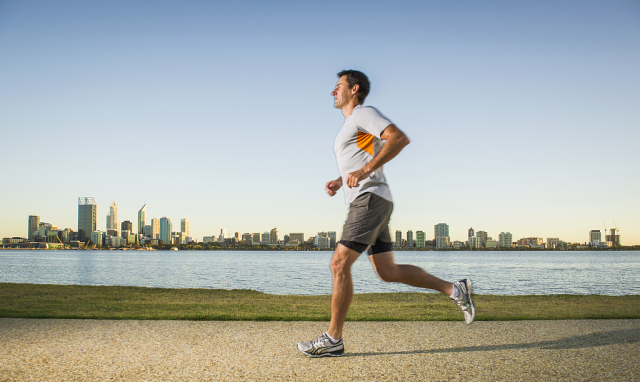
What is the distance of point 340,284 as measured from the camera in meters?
3.21

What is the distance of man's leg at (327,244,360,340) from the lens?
3.18 m

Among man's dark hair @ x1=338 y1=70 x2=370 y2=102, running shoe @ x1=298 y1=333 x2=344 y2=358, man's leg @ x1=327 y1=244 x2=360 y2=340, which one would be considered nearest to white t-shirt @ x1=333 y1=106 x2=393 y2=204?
man's dark hair @ x1=338 y1=70 x2=370 y2=102

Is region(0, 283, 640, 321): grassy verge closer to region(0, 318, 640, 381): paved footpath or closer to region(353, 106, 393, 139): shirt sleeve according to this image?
region(0, 318, 640, 381): paved footpath

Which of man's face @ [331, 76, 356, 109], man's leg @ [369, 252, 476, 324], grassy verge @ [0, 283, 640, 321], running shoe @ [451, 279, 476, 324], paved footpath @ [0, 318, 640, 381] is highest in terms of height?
man's face @ [331, 76, 356, 109]

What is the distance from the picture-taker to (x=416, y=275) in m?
3.40

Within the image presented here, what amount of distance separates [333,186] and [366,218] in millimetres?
573

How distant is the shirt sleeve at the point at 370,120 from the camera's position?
314 cm

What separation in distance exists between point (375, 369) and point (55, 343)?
2554 millimetres

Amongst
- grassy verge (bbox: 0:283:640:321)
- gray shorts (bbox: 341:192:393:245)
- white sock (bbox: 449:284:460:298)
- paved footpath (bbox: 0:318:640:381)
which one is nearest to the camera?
paved footpath (bbox: 0:318:640:381)

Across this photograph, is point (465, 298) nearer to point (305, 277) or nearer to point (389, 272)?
point (389, 272)

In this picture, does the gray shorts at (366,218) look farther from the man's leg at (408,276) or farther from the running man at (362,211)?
the man's leg at (408,276)

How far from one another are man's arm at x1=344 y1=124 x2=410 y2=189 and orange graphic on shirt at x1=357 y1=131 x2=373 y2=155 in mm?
Answer: 201

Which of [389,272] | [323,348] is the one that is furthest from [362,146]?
[323,348]

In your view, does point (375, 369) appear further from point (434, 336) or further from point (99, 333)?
point (99, 333)
